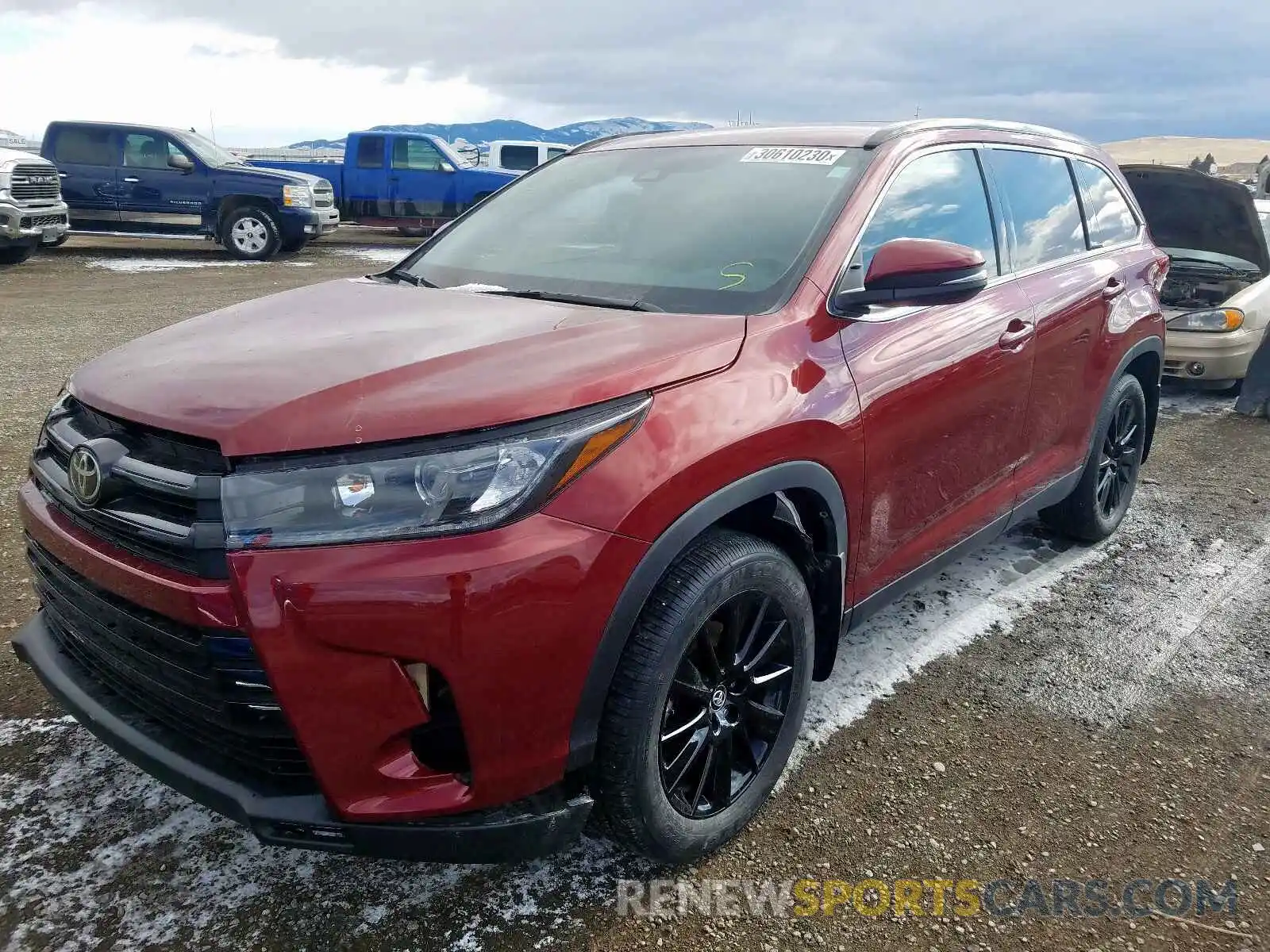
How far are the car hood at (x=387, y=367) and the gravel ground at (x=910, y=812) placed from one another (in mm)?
1105

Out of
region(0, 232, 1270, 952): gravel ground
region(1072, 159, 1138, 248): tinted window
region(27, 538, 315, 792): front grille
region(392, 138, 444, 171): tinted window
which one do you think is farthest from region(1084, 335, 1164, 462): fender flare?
region(392, 138, 444, 171): tinted window

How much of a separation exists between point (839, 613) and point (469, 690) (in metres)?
1.22

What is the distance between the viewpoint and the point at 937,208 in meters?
3.14

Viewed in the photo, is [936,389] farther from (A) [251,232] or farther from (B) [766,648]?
(A) [251,232]

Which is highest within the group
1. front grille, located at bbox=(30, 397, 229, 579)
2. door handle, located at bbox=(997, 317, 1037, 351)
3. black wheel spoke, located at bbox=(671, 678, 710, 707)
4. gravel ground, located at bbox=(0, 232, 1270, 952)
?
door handle, located at bbox=(997, 317, 1037, 351)

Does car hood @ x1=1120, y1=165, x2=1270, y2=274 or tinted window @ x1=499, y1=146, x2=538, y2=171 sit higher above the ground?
tinted window @ x1=499, y1=146, x2=538, y2=171

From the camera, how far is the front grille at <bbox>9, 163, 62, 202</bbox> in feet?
38.0

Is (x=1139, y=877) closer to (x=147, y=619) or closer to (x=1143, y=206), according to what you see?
(x=147, y=619)

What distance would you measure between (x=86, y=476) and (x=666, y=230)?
1724 millimetres

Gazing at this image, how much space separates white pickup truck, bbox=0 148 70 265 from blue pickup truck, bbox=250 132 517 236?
4985 millimetres

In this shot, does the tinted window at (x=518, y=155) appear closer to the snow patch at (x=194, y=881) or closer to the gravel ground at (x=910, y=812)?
the gravel ground at (x=910, y=812)

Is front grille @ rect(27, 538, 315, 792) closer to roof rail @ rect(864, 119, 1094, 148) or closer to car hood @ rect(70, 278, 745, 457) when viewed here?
car hood @ rect(70, 278, 745, 457)

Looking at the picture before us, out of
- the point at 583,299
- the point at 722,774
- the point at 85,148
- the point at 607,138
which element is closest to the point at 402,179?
the point at 85,148

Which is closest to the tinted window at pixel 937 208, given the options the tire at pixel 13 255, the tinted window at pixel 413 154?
the tire at pixel 13 255
